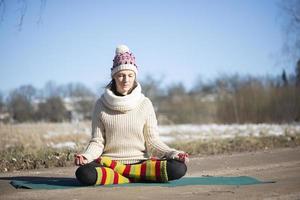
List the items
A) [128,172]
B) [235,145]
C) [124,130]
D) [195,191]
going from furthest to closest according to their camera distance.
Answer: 1. [235,145]
2. [124,130]
3. [128,172]
4. [195,191]

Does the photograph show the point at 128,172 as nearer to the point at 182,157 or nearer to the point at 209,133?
the point at 182,157

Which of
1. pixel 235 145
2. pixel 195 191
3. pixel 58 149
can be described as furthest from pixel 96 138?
pixel 235 145

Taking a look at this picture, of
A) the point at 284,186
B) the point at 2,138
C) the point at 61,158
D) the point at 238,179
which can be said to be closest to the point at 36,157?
the point at 61,158

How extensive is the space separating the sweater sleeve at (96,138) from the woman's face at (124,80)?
294 mm

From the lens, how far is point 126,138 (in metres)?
4.32

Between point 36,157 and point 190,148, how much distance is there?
3084mm

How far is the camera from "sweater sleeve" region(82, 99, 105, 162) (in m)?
4.17

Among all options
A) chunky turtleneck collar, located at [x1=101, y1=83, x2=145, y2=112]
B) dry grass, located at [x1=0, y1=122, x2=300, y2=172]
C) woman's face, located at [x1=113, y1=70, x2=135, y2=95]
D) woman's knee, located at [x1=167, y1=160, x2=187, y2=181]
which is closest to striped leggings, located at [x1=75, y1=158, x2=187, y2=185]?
woman's knee, located at [x1=167, y1=160, x2=187, y2=181]

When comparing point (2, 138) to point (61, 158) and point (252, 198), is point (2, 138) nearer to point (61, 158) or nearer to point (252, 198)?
point (61, 158)

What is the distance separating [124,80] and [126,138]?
582 mm

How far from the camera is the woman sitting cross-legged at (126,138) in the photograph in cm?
409

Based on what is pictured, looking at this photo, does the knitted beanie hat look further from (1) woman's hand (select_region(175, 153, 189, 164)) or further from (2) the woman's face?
(1) woman's hand (select_region(175, 153, 189, 164))

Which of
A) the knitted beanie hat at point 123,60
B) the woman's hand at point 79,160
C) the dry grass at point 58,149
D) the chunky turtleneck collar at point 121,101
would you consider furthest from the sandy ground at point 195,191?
the dry grass at point 58,149

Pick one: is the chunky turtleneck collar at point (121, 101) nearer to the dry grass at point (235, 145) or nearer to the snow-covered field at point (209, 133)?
the dry grass at point (235, 145)
